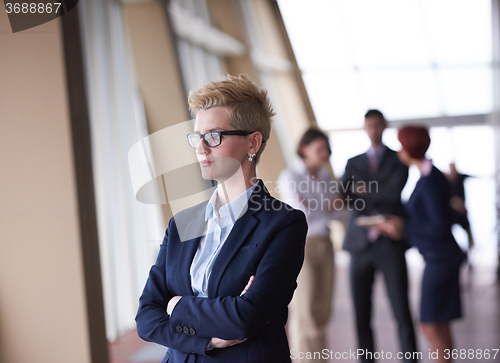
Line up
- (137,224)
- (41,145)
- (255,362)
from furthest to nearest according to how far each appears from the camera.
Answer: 1. (137,224)
2. (41,145)
3. (255,362)

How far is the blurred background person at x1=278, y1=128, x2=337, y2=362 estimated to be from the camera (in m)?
2.58

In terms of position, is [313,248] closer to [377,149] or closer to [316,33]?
[377,149]

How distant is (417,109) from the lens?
2.62 m

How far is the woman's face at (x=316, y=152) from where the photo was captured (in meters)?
2.63

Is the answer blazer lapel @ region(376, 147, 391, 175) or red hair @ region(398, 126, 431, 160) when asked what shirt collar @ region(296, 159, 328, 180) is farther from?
red hair @ region(398, 126, 431, 160)

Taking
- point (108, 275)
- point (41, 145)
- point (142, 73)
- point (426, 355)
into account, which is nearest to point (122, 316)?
point (108, 275)

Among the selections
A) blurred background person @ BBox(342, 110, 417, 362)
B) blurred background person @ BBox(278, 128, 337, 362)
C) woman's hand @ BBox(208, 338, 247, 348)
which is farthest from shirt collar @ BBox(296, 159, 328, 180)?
woman's hand @ BBox(208, 338, 247, 348)

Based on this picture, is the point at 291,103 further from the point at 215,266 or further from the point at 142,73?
the point at 215,266

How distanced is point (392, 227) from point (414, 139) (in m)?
0.61

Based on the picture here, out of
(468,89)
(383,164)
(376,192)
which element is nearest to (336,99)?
(383,164)

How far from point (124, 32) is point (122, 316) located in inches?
76.6

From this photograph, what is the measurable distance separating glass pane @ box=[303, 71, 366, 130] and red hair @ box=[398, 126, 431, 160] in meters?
0.29

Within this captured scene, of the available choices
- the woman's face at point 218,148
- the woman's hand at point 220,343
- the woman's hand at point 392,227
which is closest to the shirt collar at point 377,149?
the woman's hand at point 392,227

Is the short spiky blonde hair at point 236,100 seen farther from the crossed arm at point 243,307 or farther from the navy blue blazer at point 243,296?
the crossed arm at point 243,307
